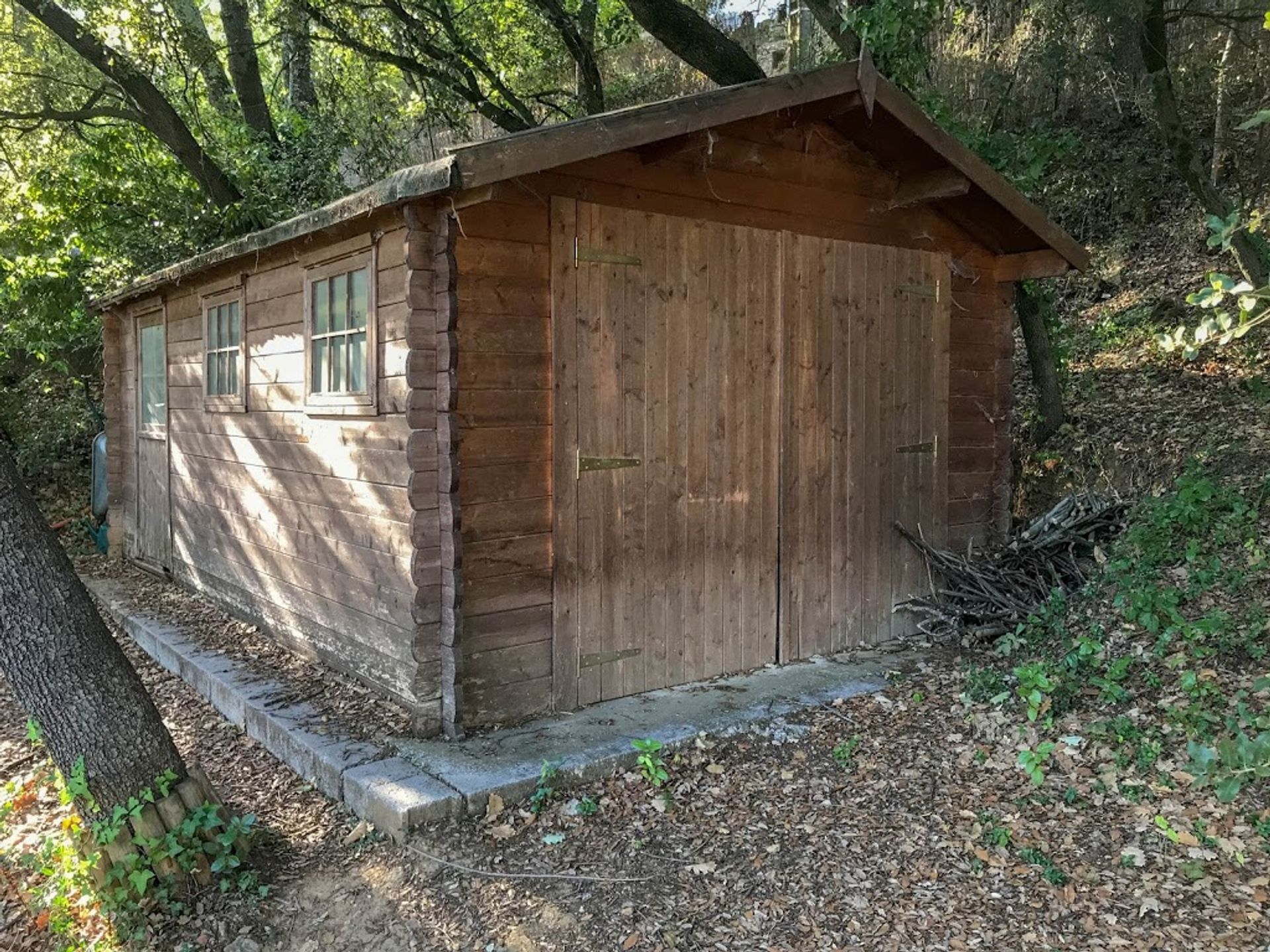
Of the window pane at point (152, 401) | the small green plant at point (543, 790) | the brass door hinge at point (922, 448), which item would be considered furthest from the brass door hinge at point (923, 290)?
the window pane at point (152, 401)

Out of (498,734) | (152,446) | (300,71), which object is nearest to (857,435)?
(498,734)

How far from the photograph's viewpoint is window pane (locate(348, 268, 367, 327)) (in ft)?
15.2

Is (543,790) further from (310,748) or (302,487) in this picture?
(302,487)

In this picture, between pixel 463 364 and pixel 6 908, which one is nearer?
pixel 6 908

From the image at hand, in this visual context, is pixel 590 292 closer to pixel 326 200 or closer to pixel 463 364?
pixel 463 364

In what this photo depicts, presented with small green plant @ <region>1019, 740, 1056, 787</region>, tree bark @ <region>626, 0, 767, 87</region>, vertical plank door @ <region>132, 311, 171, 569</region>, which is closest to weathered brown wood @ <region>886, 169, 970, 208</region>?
tree bark @ <region>626, 0, 767, 87</region>

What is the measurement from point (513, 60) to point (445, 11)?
1.65 metres

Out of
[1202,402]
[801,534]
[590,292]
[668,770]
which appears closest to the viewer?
[668,770]

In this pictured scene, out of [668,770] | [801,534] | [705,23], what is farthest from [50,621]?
[705,23]

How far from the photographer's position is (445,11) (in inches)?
371

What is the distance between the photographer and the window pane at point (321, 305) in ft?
16.3

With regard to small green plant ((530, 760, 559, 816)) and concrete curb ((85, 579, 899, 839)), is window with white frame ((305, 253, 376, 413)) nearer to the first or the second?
concrete curb ((85, 579, 899, 839))

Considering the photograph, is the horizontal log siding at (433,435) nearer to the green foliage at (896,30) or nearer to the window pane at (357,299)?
the window pane at (357,299)

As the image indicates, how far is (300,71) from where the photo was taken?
37.8ft
